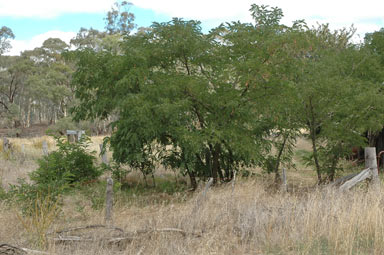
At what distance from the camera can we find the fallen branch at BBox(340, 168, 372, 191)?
25.5ft

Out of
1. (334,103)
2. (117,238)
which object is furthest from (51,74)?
(117,238)

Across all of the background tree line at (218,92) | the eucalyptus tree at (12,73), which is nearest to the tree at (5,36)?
the eucalyptus tree at (12,73)

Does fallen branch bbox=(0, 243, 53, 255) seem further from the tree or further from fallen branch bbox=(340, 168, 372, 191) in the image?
the tree

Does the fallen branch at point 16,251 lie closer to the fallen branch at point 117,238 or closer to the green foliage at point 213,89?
the fallen branch at point 117,238

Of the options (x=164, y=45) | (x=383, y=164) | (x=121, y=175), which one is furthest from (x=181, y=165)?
(x=383, y=164)

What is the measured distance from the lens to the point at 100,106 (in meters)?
10.2

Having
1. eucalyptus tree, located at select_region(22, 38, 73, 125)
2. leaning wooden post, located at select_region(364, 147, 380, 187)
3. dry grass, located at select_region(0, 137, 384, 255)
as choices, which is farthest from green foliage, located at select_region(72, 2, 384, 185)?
eucalyptus tree, located at select_region(22, 38, 73, 125)

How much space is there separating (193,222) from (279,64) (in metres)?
5.38

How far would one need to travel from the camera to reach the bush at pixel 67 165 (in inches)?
377

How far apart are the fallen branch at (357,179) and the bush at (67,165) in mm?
6359

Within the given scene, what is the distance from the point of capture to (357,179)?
8078mm

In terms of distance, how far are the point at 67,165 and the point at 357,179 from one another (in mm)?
7100

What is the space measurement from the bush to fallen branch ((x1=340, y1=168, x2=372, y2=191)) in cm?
636

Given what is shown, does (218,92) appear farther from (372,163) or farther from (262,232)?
(262,232)
